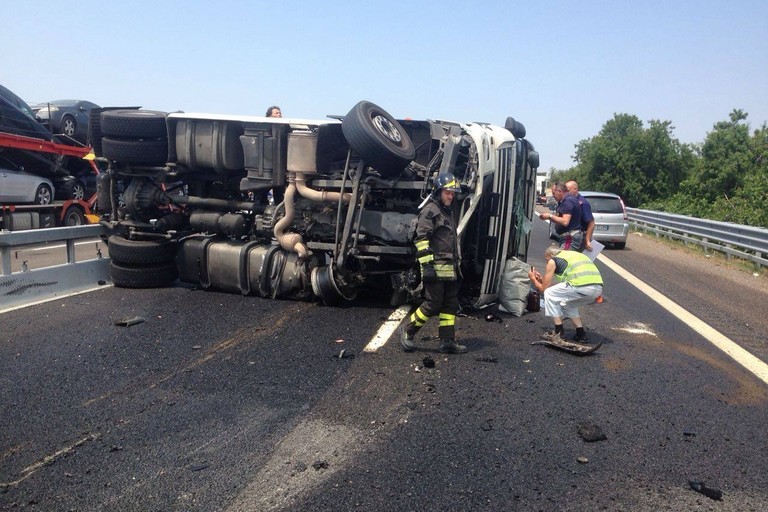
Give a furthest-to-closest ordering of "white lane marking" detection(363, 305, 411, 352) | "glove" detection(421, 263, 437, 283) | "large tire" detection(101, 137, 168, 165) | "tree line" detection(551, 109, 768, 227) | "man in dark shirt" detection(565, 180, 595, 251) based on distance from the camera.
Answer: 1. "tree line" detection(551, 109, 768, 227)
2. "man in dark shirt" detection(565, 180, 595, 251)
3. "large tire" detection(101, 137, 168, 165)
4. "white lane marking" detection(363, 305, 411, 352)
5. "glove" detection(421, 263, 437, 283)

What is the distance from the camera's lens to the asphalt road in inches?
145

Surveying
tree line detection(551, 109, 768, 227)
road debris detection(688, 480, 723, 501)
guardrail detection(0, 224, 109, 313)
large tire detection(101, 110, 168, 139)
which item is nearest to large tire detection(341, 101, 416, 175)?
large tire detection(101, 110, 168, 139)

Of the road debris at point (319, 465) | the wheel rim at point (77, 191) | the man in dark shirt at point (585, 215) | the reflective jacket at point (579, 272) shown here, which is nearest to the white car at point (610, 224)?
the man in dark shirt at point (585, 215)

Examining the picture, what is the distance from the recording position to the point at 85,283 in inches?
353

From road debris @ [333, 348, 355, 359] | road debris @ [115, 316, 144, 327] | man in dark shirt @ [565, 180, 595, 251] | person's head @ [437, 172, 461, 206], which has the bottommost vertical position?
road debris @ [115, 316, 144, 327]

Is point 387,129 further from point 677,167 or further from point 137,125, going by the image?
point 677,167

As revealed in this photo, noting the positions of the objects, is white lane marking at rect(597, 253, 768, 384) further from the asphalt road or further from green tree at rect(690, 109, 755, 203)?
green tree at rect(690, 109, 755, 203)

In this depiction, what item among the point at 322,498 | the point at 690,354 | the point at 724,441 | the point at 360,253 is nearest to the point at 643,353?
the point at 690,354

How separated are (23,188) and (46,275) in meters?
8.97

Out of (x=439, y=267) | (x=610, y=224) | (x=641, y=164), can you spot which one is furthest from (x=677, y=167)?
(x=439, y=267)

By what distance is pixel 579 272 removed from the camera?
690 centimetres

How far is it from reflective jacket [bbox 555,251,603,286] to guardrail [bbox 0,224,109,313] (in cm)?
592

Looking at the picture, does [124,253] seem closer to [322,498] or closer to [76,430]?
[76,430]

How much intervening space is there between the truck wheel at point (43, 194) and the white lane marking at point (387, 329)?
1185 cm
